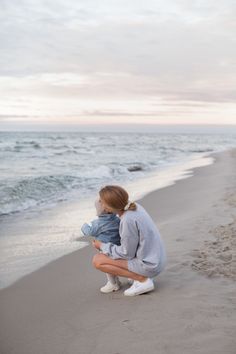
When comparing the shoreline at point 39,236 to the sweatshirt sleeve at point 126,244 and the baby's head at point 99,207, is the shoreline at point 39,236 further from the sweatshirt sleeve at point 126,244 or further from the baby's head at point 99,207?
the baby's head at point 99,207

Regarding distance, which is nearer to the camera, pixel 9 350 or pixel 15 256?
pixel 9 350

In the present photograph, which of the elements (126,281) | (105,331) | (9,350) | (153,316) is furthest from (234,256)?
(9,350)

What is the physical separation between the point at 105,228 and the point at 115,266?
1.31ft

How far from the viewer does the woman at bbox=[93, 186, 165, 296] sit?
429 centimetres

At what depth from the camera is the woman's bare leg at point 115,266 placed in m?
4.49

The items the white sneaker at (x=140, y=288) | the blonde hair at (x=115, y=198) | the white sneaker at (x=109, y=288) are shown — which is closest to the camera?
the blonde hair at (x=115, y=198)

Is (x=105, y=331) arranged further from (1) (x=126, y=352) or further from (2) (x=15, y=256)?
(2) (x=15, y=256)

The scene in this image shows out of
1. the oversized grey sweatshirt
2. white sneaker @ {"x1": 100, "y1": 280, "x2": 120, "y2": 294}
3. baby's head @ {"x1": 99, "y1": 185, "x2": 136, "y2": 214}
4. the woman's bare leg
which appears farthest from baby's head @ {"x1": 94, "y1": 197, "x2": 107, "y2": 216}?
white sneaker @ {"x1": 100, "y1": 280, "x2": 120, "y2": 294}

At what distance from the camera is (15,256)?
250 inches

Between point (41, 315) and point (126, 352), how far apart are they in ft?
3.91

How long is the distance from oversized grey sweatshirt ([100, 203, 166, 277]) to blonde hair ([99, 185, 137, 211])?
77 mm

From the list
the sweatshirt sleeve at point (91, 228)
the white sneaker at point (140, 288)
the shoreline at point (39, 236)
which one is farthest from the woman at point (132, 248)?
the shoreline at point (39, 236)

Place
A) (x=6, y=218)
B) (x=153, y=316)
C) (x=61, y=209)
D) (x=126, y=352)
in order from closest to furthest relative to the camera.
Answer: (x=126, y=352), (x=153, y=316), (x=6, y=218), (x=61, y=209)

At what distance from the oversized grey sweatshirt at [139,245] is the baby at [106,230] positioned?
11 cm
